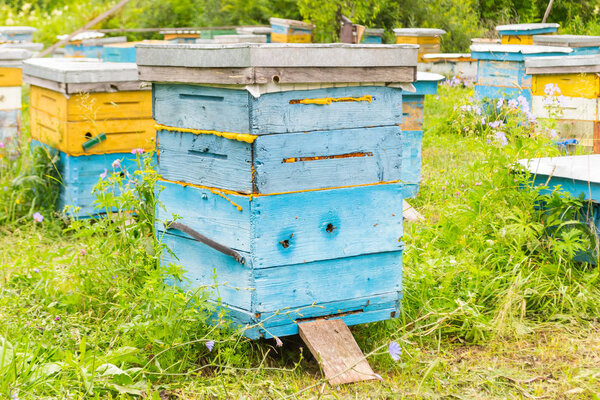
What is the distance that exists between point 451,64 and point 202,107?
7902 millimetres

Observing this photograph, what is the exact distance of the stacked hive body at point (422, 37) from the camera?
35.0ft

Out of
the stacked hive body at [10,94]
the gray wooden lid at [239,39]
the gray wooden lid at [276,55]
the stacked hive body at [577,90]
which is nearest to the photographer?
the gray wooden lid at [276,55]

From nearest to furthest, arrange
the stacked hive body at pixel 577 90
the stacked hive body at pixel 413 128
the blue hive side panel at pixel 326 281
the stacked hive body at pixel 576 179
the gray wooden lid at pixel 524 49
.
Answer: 1. the blue hive side panel at pixel 326 281
2. the stacked hive body at pixel 576 179
3. the stacked hive body at pixel 413 128
4. the stacked hive body at pixel 577 90
5. the gray wooden lid at pixel 524 49

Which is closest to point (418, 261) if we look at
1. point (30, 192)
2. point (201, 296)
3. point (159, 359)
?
point (201, 296)

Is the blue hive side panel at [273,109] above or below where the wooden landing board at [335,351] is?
above

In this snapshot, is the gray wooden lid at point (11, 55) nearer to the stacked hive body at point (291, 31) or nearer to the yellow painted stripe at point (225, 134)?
the yellow painted stripe at point (225, 134)

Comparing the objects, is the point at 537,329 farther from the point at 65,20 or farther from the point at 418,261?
the point at 65,20

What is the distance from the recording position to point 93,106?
→ 448cm

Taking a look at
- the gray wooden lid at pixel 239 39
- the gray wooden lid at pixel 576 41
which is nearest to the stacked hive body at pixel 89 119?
the gray wooden lid at pixel 576 41

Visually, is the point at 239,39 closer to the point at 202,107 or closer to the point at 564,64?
the point at 564,64

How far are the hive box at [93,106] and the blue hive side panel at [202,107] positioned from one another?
1.49 m

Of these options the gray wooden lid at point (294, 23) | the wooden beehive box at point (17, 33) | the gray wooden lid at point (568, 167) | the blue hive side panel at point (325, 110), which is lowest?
the gray wooden lid at point (568, 167)

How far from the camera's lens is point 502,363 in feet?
9.18

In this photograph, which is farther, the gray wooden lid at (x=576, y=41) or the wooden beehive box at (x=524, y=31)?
the wooden beehive box at (x=524, y=31)
